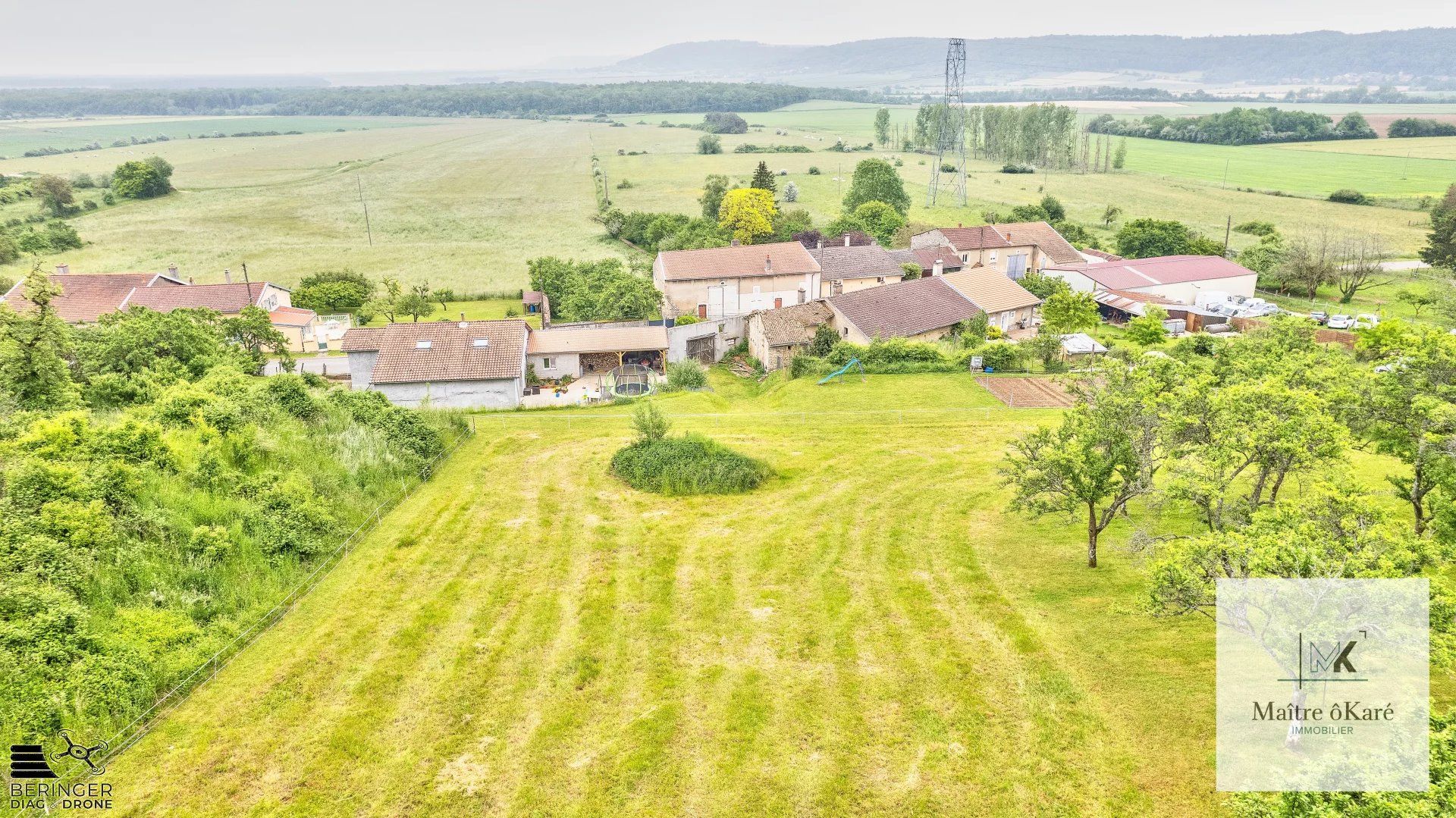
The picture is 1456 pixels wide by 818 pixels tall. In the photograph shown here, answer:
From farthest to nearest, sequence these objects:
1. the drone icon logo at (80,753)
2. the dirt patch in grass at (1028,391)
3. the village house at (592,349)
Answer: the village house at (592,349) → the dirt patch in grass at (1028,391) → the drone icon logo at (80,753)

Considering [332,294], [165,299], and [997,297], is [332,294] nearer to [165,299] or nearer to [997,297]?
[165,299]

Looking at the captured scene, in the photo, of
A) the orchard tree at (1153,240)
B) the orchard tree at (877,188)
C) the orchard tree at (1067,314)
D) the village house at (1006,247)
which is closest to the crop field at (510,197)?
the orchard tree at (877,188)

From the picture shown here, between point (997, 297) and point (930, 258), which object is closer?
point (997, 297)

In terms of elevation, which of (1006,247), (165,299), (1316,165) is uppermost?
(1316,165)

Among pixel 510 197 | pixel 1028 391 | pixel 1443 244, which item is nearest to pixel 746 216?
pixel 1028 391

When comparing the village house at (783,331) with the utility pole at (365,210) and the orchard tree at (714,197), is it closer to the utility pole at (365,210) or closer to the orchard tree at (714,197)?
the orchard tree at (714,197)

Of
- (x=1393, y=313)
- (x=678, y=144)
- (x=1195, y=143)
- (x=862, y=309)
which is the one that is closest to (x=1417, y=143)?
(x=1195, y=143)

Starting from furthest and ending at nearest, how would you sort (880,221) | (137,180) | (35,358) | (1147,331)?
(137,180) < (880,221) < (1147,331) < (35,358)

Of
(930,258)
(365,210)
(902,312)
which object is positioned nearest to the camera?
(902,312)
